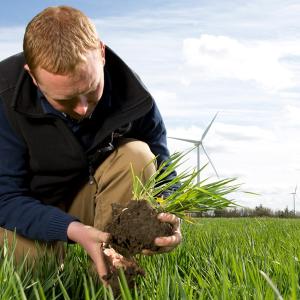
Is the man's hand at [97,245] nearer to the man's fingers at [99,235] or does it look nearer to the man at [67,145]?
the man's fingers at [99,235]

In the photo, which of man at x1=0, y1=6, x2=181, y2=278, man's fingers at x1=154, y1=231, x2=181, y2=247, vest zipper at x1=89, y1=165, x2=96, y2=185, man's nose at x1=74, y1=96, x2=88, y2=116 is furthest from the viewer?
vest zipper at x1=89, y1=165, x2=96, y2=185

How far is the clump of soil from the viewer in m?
2.28

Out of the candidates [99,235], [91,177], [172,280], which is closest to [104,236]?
[99,235]

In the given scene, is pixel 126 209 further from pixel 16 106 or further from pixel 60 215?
pixel 16 106

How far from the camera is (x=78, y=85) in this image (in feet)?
8.20

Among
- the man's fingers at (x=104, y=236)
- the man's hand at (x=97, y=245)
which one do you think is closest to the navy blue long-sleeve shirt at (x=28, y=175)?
the man's hand at (x=97, y=245)

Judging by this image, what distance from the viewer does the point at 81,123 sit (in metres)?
3.03

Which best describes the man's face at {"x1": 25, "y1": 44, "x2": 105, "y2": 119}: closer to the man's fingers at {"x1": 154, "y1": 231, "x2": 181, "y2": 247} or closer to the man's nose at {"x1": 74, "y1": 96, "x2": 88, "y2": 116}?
the man's nose at {"x1": 74, "y1": 96, "x2": 88, "y2": 116}

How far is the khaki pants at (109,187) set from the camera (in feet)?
9.86

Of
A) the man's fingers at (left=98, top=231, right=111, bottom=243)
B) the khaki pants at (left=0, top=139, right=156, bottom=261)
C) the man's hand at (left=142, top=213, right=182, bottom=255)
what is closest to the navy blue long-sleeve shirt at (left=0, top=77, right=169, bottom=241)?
the khaki pants at (left=0, top=139, right=156, bottom=261)

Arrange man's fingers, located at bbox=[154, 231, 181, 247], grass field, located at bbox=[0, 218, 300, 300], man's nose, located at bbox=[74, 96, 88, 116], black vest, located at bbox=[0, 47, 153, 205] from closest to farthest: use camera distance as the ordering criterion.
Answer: grass field, located at bbox=[0, 218, 300, 300], man's fingers, located at bbox=[154, 231, 181, 247], man's nose, located at bbox=[74, 96, 88, 116], black vest, located at bbox=[0, 47, 153, 205]

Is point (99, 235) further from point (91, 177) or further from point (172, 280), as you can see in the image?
point (91, 177)

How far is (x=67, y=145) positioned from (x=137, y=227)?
3.04 feet

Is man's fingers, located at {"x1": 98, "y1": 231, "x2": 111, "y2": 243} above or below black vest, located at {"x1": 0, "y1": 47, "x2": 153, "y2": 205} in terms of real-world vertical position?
below
